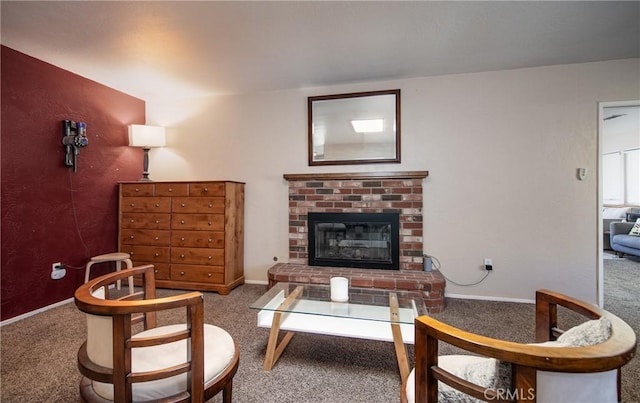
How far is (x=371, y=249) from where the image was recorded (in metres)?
3.12

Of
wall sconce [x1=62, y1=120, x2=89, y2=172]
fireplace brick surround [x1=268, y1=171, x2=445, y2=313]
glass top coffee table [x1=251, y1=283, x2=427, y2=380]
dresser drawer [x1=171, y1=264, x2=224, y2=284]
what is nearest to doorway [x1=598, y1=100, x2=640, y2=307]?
fireplace brick surround [x1=268, y1=171, x2=445, y2=313]

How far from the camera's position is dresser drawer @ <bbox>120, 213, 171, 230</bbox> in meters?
3.17

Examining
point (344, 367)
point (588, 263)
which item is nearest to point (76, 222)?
point (344, 367)

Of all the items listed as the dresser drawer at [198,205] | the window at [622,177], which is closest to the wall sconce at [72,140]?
the dresser drawer at [198,205]

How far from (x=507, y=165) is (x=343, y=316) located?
7.97 feet

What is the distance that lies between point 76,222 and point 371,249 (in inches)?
124

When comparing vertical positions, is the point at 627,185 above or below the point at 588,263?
above

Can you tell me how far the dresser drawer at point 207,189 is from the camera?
304cm

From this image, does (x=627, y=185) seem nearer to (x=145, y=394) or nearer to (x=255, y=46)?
(x=255, y=46)

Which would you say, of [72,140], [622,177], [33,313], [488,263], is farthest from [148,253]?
[622,177]

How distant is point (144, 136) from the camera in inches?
131

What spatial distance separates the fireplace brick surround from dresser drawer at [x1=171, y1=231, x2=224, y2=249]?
681mm

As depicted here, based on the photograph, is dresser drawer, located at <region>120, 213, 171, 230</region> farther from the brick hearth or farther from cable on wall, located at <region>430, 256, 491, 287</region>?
cable on wall, located at <region>430, 256, 491, 287</region>

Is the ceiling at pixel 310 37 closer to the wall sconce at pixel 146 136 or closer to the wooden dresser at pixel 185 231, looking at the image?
the wall sconce at pixel 146 136
